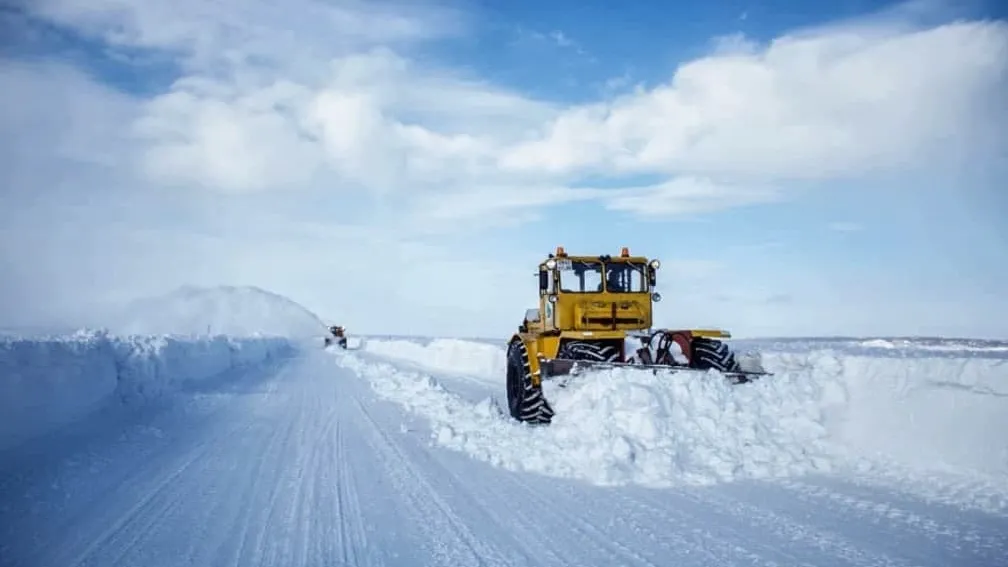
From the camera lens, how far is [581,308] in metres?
10.8

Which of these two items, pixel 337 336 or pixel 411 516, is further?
pixel 337 336

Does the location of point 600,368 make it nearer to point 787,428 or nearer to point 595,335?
point 595,335

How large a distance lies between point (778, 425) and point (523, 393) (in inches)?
160

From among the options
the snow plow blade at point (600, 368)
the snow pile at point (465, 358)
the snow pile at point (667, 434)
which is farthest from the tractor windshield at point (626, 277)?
the snow pile at point (465, 358)

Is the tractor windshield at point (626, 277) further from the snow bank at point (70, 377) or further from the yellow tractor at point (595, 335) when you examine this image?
the snow bank at point (70, 377)

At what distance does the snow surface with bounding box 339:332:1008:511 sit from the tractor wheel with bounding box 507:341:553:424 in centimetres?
106

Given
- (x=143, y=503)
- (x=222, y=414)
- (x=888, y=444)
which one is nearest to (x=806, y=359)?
(x=888, y=444)

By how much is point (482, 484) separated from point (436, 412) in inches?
222

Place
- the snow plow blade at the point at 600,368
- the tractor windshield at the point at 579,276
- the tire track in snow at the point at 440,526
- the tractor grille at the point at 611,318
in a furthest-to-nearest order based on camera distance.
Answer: the tractor windshield at the point at 579,276, the tractor grille at the point at 611,318, the snow plow blade at the point at 600,368, the tire track in snow at the point at 440,526

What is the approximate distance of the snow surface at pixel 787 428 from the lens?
702 cm

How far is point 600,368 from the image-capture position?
9031mm

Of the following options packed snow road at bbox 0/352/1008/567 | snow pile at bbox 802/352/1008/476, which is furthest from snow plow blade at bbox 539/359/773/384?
packed snow road at bbox 0/352/1008/567

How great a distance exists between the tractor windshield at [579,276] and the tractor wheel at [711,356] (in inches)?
83.9

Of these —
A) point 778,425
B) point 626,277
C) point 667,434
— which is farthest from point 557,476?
point 626,277
